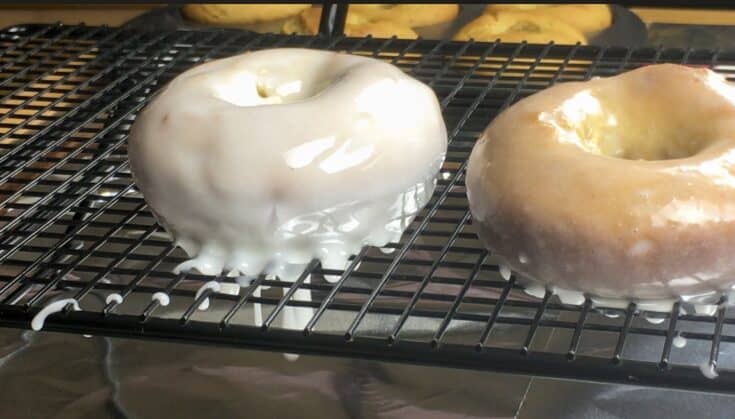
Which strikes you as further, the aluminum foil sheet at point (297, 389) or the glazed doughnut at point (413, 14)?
the glazed doughnut at point (413, 14)

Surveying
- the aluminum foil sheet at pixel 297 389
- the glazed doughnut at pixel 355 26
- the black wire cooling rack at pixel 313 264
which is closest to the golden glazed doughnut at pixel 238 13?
the glazed doughnut at pixel 355 26

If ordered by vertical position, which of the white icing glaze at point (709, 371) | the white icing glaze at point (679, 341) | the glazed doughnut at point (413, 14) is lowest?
the glazed doughnut at point (413, 14)

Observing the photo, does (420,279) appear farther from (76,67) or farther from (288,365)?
(76,67)

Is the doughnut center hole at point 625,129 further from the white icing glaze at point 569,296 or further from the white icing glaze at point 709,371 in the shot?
the white icing glaze at point 709,371

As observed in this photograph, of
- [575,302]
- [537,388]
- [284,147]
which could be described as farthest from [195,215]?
[537,388]

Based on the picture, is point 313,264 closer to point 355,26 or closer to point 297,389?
point 297,389

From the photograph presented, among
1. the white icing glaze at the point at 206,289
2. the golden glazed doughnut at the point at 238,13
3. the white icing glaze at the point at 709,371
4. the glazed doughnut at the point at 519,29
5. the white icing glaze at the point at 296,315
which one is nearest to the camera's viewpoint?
the white icing glaze at the point at 709,371
